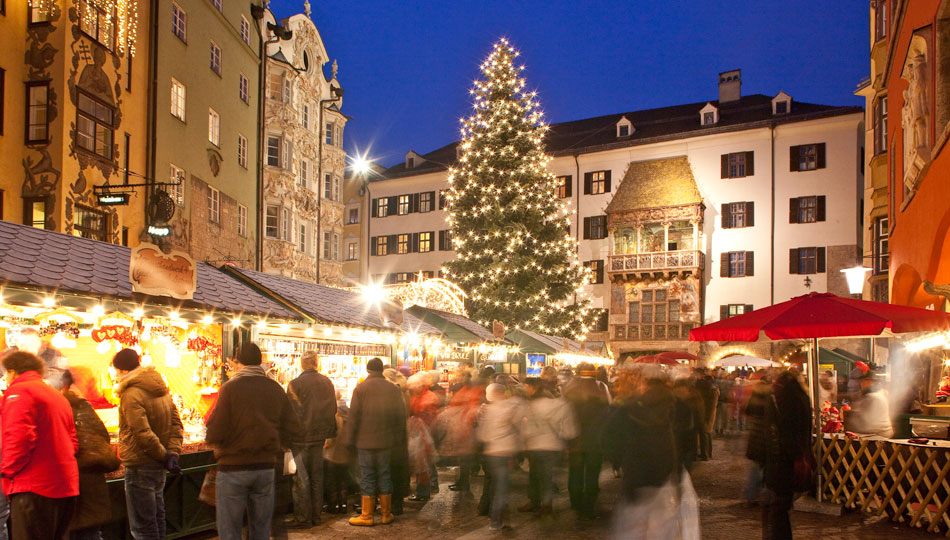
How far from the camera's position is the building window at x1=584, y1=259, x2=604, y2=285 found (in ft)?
144

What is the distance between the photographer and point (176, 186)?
20.6 metres

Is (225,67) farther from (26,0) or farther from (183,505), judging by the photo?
(183,505)

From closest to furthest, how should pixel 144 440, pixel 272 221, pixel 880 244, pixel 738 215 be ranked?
pixel 144 440 < pixel 880 244 < pixel 272 221 < pixel 738 215

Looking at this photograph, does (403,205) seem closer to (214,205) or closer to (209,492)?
(214,205)

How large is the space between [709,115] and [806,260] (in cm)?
990

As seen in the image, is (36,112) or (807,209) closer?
(36,112)

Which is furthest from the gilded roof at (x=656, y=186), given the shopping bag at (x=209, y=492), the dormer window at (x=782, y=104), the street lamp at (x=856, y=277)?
the shopping bag at (x=209, y=492)

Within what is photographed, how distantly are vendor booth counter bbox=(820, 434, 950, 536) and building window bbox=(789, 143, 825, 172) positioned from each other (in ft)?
104

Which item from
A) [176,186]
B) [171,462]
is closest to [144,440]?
[171,462]

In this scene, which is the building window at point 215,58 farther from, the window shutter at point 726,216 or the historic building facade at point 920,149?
the window shutter at point 726,216

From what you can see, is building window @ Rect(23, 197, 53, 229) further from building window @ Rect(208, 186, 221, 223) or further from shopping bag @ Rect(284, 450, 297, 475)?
shopping bag @ Rect(284, 450, 297, 475)

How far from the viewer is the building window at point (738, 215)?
4047 centimetres

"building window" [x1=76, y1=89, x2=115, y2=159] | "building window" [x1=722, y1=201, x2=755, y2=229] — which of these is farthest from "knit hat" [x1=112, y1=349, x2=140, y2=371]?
"building window" [x1=722, y1=201, x2=755, y2=229]

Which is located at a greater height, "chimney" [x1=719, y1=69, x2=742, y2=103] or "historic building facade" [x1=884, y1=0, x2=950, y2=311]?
"chimney" [x1=719, y1=69, x2=742, y2=103]
